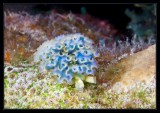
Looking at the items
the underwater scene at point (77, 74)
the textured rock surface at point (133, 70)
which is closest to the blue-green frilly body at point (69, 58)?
the underwater scene at point (77, 74)

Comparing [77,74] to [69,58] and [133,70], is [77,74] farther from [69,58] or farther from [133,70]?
[133,70]

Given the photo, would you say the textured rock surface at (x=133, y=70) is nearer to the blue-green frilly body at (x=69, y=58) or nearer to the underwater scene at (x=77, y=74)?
Answer: the underwater scene at (x=77, y=74)

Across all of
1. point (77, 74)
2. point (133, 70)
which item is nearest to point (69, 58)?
point (77, 74)

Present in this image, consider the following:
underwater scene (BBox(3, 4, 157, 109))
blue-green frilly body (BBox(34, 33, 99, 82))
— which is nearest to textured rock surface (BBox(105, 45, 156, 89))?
underwater scene (BBox(3, 4, 157, 109))

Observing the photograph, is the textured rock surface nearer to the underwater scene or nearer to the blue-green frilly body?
the underwater scene
